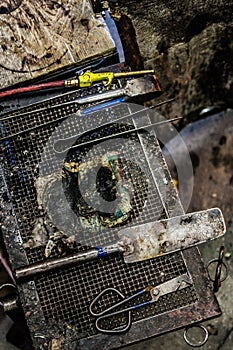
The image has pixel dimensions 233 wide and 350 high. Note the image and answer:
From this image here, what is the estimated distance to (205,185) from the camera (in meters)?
3.94

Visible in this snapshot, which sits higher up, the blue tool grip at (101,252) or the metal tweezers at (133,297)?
the blue tool grip at (101,252)

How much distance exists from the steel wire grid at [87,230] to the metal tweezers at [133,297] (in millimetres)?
32

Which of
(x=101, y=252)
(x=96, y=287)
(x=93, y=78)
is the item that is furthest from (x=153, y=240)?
(x=93, y=78)

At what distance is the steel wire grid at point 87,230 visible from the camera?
8.39ft

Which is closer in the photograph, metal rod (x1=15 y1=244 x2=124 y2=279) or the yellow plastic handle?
metal rod (x1=15 y1=244 x2=124 y2=279)

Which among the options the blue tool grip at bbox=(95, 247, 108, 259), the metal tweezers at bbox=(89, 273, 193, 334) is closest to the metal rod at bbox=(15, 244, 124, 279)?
the blue tool grip at bbox=(95, 247, 108, 259)

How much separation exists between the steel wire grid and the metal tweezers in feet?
0.10

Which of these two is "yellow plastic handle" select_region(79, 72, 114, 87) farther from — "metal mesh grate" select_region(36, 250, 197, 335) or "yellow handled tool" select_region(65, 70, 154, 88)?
"metal mesh grate" select_region(36, 250, 197, 335)

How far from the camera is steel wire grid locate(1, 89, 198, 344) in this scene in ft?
8.39

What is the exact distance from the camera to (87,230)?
8.71 ft

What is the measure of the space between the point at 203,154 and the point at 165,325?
5.84 feet

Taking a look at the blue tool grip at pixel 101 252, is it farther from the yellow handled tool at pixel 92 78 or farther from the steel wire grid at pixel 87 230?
the yellow handled tool at pixel 92 78

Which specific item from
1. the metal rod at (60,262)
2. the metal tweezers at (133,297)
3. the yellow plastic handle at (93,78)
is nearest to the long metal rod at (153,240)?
the metal rod at (60,262)

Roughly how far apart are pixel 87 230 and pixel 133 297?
1.36 feet
